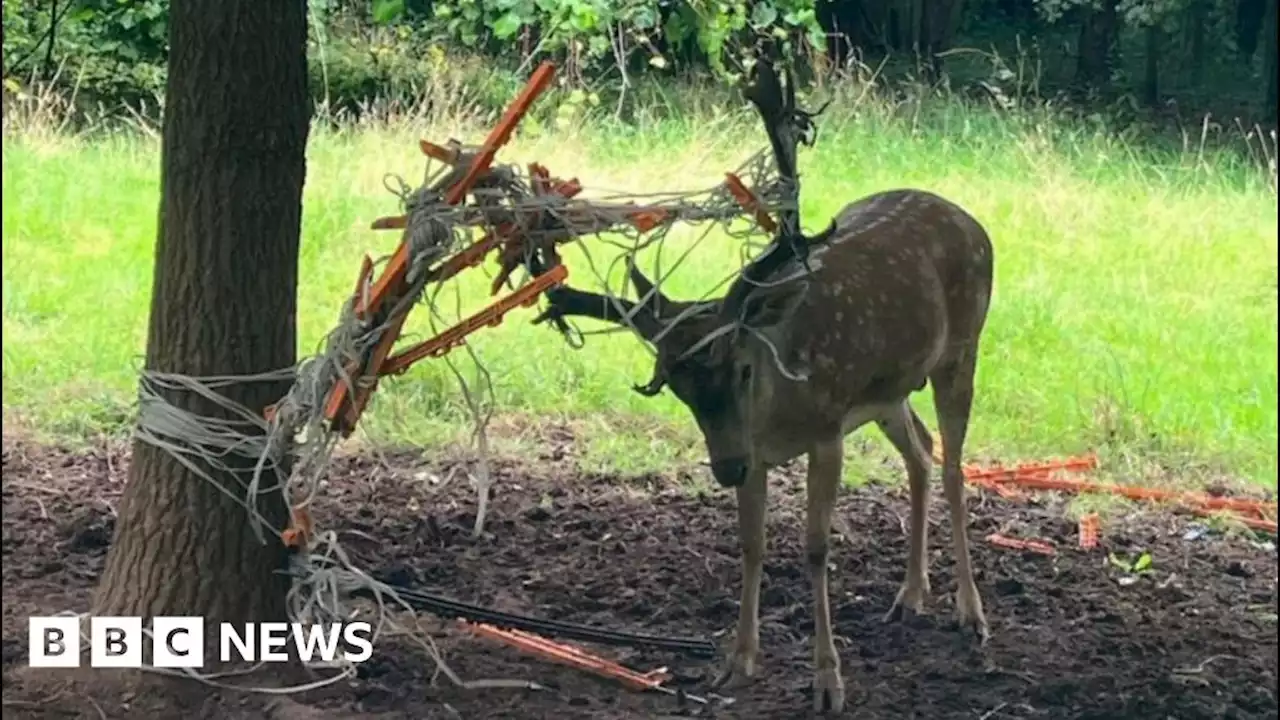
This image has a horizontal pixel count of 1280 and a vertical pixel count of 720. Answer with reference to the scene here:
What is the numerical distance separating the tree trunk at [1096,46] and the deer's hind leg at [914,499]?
7.00 meters

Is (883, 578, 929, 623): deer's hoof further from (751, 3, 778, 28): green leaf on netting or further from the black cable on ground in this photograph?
(751, 3, 778, 28): green leaf on netting

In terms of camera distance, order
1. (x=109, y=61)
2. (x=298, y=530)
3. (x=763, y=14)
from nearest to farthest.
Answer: (x=298, y=530) → (x=763, y=14) → (x=109, y=61)

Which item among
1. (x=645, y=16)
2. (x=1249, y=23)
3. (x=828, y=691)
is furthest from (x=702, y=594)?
(x=1249, y=23)

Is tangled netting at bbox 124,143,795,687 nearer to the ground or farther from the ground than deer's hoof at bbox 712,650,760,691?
farther from the ground

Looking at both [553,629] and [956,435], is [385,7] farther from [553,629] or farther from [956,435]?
[956,435]

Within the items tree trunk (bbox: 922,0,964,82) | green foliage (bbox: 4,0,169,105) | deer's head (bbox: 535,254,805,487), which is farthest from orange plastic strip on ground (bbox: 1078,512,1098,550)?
green foliage (bbox: 4,0,169,105)

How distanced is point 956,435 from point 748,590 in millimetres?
825

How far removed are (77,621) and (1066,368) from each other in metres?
3.83

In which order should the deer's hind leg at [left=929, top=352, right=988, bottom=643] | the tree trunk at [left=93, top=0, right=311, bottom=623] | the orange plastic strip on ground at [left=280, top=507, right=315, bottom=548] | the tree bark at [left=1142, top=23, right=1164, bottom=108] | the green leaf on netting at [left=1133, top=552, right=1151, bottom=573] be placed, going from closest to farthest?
the tree trunk at [left=93, top=0, right=311, bottom=623] < the orange plastic strip on ground at [left=280, top=507, right=315, bottom=548] < the deer's hind leg at [left=929, top=352, right=988, bottom=643] < the green leaf on netting at [left=1133, top=552, right=1151, bottom=573] < the tree bark at [left=1142, top=23, right=1164, bottom=108]

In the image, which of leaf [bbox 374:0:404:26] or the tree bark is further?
the tree bark

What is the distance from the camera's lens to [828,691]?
3.74 meters

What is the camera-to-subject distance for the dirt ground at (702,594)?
12.4ft

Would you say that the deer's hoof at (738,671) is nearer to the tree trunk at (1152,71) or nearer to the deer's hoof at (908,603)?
the deer's hoof at (908,603)

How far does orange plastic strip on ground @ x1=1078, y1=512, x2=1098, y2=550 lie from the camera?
4984mm
